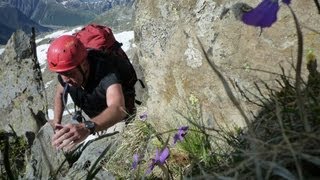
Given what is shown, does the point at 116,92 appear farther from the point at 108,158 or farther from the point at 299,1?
the point at 299,1

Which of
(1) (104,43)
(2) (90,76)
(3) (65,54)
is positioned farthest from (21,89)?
(2) (90,76)

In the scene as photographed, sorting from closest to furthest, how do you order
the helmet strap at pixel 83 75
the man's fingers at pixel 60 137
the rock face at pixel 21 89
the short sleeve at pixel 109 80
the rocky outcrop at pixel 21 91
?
the man's fingers at pixel 60 137
the short sleeve at pixel 109 80
the helmet strap at pixel 83 75
the rocky outcrop at pixel 21 91
the rock face at pixel 21 89

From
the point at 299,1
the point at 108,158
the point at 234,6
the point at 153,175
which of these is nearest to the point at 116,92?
the point at 108,158

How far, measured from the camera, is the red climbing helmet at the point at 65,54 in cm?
677

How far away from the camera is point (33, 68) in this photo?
1324cm

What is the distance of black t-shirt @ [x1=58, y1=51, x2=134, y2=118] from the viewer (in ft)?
22.3

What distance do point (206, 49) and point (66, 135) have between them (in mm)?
1665

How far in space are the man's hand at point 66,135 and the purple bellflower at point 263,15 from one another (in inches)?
126

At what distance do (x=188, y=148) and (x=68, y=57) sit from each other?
2.87 m

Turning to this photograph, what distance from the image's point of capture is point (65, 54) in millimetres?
6914

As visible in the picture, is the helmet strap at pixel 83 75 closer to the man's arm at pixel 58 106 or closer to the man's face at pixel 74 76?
the man's face at pixel 74 76

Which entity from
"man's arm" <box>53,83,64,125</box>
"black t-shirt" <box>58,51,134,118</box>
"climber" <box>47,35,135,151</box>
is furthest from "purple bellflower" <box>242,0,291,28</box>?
"man's arm" <box>53,83,64,125</box>

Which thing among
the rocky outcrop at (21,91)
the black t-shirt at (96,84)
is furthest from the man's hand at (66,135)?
the rocky outcrop at (21,91)

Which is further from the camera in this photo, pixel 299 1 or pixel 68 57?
pixel 68 57
